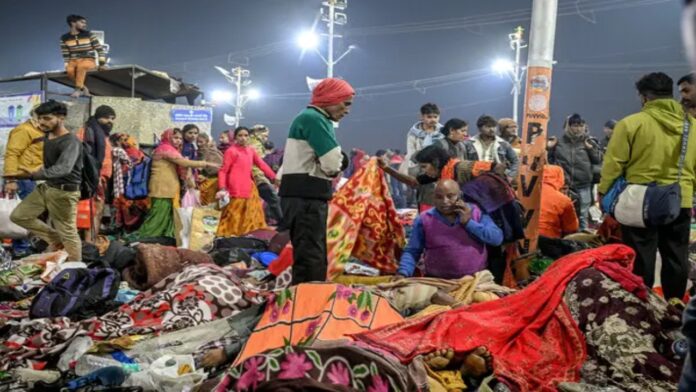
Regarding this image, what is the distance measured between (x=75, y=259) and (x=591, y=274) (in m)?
5.06

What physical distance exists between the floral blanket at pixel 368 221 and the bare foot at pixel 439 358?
2291 mm

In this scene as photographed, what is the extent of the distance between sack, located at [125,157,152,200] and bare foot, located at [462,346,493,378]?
21.6ft

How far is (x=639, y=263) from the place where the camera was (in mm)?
4324

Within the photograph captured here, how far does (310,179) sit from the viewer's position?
15.0ft

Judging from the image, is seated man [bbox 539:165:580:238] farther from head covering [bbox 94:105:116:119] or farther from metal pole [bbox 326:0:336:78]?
metal pole [bbox 326:0:336:78]

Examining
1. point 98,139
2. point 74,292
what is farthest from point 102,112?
point 74,292

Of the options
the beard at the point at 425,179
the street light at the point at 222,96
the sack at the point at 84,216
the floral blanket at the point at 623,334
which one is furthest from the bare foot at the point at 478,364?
the street light at the point at 222,96

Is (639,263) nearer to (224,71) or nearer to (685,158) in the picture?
(685,158)


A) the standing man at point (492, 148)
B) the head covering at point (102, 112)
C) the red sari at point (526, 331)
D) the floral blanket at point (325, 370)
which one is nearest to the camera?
the floral blanket at point (325, 370)

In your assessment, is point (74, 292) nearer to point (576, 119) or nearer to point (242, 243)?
point (242, 243)

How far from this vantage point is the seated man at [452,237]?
16.0 feet

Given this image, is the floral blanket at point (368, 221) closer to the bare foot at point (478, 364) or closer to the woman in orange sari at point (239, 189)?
the bare foot at point (478, 364)

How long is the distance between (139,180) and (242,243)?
81.6 inches

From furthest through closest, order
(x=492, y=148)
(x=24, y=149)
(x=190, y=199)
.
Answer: (x=190, y=199)
(x=24, y=149)
(x=492, y=148)
